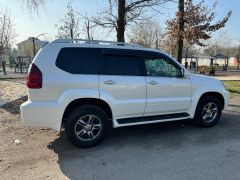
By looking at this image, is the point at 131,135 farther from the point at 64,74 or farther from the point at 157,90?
the point at 64,74

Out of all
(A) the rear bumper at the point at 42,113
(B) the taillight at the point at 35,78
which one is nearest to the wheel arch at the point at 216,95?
(A) the rear bumper at the point at 42,113

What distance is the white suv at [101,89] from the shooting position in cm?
494

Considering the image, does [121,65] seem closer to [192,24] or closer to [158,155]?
[158,155]

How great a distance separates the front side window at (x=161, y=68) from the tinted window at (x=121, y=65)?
26cm

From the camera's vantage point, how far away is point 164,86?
588cm

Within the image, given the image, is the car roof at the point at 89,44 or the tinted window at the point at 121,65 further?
the tinted window at the point at 121,65

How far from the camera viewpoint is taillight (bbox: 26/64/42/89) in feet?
15.9

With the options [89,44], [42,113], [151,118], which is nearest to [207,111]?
[151,118]

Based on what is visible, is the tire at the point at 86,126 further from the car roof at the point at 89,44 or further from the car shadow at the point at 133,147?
the car roof at the point at 89,44

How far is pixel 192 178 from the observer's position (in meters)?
3.99

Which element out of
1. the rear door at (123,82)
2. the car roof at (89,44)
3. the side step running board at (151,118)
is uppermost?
the car roof at (89,44)

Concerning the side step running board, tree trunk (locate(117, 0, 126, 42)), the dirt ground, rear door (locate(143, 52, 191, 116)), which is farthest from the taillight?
tree trunk (locate(117, 0, 126, 42))

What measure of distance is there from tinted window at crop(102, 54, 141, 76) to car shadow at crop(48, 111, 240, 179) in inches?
55.9

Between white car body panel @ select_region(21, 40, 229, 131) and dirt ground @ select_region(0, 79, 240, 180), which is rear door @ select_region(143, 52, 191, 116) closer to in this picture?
white car body panel @ select_region(21, 40, 229, 131)
